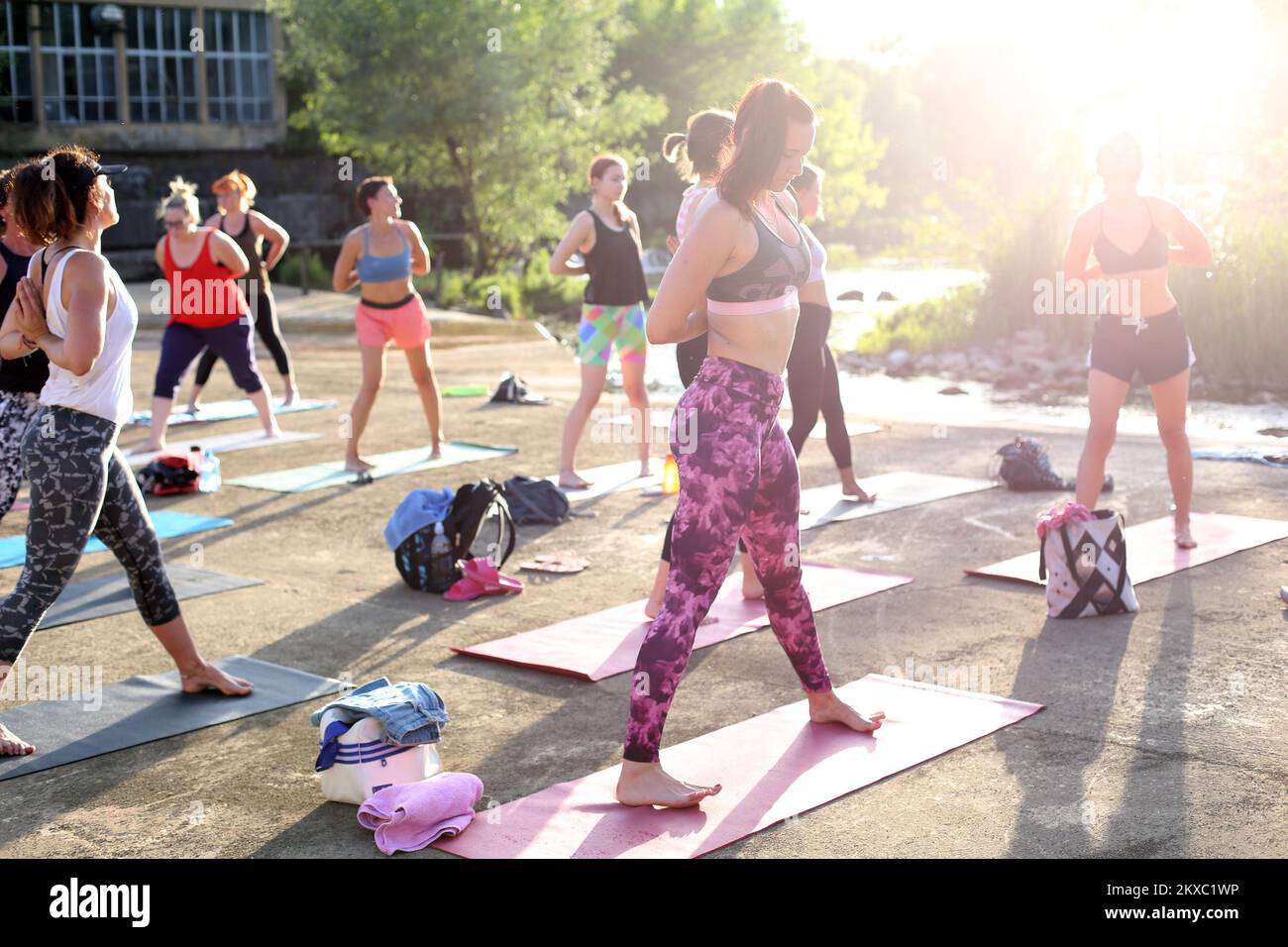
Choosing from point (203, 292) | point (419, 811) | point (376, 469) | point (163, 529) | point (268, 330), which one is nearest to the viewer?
point (419, 811)

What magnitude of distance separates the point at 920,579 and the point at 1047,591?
83cm

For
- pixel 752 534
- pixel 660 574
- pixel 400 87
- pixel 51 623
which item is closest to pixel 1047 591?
pixel 660 574

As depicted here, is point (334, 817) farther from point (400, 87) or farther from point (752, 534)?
point (400, 87)

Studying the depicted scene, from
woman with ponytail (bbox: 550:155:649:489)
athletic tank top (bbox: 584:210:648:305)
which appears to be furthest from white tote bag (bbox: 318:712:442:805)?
athletic tank top (bbox: 584:210:648:305)

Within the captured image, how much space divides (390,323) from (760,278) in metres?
6.10

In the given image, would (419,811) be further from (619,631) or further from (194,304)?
(194,304)

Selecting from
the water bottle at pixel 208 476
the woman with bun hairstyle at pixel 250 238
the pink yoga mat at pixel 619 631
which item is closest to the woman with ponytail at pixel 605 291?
the water bottle at pixel 208 476

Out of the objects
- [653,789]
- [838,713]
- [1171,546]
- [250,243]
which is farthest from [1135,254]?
[250,243]

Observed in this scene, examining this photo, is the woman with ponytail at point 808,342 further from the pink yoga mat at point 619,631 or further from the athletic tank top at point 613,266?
the athletic tank top at point 613,266

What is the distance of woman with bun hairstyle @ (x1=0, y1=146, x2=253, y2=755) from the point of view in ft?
15.3

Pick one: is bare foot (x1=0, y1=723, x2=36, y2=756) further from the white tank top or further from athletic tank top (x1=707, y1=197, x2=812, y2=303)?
athletic tank top (x1=707, y1=197, x2=812, y2=303)

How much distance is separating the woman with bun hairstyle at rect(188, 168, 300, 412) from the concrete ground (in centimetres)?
333

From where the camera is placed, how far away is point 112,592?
7039 mm

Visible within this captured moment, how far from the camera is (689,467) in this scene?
431cm
